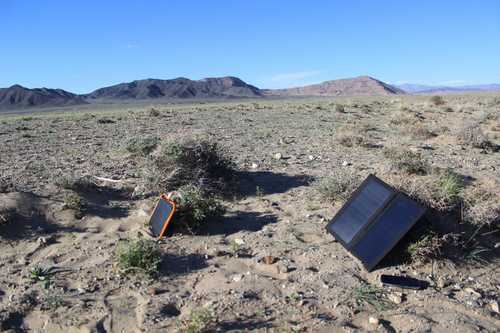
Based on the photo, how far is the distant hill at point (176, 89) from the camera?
12618 centimetres

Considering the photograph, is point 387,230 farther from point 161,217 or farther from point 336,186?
point 161,217

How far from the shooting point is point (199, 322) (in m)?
3.50

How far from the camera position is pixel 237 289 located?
4199 millimetres

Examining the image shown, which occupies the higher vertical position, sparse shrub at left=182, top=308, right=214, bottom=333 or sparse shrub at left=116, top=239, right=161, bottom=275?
sparse shrub at left=116, top=239, right=161, bottom=275

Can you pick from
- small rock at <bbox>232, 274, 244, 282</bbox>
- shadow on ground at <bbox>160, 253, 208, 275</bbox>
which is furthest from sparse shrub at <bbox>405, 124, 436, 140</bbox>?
small rock at <bbox>232, 274, 244, 282</bbox>

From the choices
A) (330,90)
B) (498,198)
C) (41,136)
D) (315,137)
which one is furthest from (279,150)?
(330,90)

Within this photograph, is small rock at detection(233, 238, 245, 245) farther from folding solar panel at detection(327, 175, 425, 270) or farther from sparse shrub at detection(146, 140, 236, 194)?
sparse shrub at detection(146, 140, 236, 194)

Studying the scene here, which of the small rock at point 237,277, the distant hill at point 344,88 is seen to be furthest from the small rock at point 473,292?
the distant hill at point 344,88

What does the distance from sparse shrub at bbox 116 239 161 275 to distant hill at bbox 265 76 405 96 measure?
152m

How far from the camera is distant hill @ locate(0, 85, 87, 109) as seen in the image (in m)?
100

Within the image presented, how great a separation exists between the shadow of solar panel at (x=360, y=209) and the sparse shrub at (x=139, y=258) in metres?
1.86

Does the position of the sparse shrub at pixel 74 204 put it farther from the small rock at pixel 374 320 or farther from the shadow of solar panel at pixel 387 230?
the small rock at pixel 374 320

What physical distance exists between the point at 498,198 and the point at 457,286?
2.34 meters

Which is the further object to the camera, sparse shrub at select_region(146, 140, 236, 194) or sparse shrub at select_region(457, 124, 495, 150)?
sparse shrub at select_region(457, 124, 495, 150)
